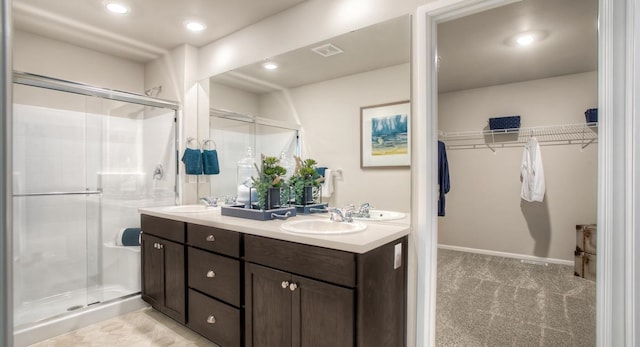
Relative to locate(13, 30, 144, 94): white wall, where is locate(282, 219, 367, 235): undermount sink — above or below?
below

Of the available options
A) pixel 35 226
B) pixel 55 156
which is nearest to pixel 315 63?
pixel 55 156

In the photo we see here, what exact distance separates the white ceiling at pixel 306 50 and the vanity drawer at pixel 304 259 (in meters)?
1.19

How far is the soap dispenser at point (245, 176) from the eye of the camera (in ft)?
7.46

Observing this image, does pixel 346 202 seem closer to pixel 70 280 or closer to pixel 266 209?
pixel 266 209

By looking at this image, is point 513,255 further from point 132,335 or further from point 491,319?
point 132,335

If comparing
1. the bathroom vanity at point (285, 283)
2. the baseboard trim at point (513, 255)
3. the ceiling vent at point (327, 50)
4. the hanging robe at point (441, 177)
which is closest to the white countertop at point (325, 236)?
the bathroom vanity at point (285, 283)

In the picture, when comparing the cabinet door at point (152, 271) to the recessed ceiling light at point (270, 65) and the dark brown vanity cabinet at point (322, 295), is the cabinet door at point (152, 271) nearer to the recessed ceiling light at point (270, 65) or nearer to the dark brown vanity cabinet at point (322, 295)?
the dark brown vanity cabinet at point (322, 295)

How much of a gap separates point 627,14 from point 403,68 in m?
0.95

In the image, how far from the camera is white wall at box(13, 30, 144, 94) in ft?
8.80

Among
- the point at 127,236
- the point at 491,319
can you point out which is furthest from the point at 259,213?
the point at 491,319

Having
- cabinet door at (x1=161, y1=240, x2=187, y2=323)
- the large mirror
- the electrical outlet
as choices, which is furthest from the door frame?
cabinet door at (x1=161, y1=240, x2=187, y2=323)

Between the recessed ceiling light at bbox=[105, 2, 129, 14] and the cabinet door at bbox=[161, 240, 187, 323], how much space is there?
1.80 meters

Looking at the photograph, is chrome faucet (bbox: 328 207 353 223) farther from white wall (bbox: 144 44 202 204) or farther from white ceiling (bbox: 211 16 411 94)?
white wall (bbox: 144 44 202 204)

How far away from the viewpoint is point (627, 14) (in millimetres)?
1285
